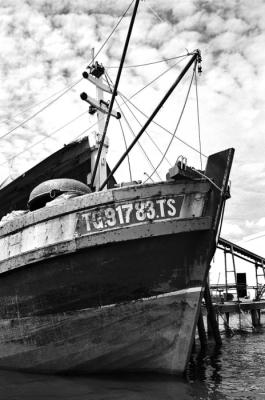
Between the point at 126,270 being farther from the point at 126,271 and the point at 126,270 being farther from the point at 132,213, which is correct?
the point at 132,213

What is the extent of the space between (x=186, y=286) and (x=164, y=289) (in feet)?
1.28

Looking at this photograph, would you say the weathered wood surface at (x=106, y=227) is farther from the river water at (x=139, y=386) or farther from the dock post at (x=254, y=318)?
the dock post at (x=254, y=318)

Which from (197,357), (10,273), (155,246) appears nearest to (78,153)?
(10,273)

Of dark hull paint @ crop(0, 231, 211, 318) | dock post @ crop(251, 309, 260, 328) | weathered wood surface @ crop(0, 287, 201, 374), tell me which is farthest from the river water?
dock post @ crop(251, 309, 260, 328)

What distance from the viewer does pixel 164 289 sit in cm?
667

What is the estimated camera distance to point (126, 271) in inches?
261

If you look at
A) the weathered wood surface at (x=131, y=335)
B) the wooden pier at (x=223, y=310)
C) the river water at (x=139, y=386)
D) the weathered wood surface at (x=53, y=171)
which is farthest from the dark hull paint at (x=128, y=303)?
the wooden pier at (x=223, y=310)

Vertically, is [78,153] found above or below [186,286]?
above

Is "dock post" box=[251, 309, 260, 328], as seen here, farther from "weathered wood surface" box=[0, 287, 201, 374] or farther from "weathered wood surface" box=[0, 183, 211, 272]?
"weathered wood surface" box=[0, 183, 211, 272]

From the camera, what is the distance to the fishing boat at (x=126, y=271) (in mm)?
6586

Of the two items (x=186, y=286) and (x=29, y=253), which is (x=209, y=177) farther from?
(x=29, y=253)

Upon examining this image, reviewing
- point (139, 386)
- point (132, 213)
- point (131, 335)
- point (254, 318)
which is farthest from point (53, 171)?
point (254, 318)

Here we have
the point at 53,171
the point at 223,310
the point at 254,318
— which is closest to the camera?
the point at 53,171

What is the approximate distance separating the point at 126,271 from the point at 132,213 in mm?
998
